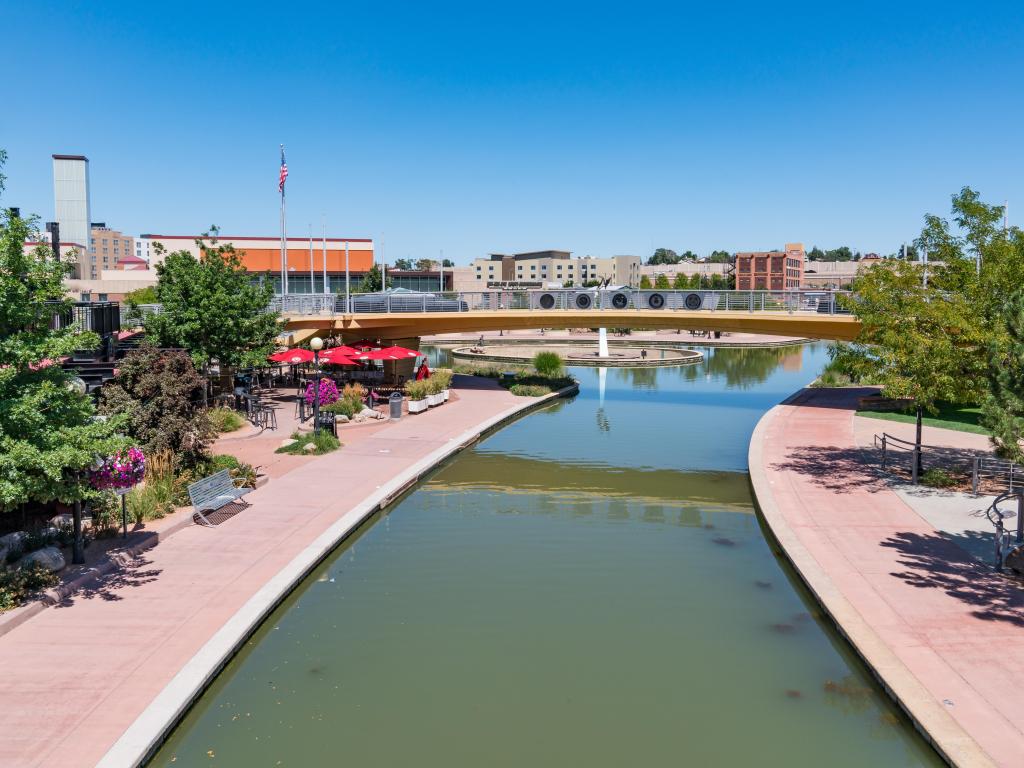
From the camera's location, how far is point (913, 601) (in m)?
12.0

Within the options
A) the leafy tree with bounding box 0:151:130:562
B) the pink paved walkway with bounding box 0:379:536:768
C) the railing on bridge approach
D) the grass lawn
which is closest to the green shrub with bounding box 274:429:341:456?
the pink paved walkway with bounding box 0:379:536:768

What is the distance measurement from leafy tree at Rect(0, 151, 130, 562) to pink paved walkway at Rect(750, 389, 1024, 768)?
10955mm

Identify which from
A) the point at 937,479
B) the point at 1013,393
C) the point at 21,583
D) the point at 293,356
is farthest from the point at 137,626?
the point at 293,356

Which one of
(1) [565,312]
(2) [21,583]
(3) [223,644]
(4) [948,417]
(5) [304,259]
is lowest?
(3) [223,644]

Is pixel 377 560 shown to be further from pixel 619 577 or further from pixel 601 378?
pixel 601 378

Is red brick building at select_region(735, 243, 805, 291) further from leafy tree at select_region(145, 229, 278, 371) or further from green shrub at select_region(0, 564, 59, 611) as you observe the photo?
green shrub at select_region(0, 564, 59, 611)

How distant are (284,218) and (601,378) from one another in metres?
20.8

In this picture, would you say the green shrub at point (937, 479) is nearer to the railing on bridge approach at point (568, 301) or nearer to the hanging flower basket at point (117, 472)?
the railing on bridge approach at point (568, 301)

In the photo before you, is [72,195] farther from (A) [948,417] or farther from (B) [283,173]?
(A) [948,417]

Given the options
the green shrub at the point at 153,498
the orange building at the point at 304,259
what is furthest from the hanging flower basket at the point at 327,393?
the orange building at the point at 304,259

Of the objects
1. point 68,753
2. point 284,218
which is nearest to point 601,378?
point 284,218

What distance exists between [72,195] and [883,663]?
4017cm

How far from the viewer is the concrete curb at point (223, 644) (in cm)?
839

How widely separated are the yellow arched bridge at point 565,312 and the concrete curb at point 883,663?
1796 cm
